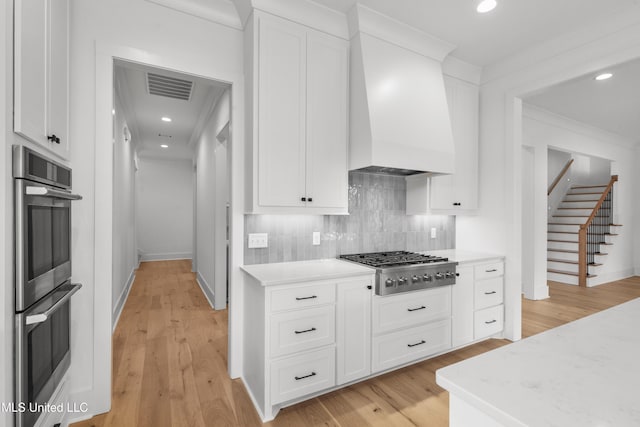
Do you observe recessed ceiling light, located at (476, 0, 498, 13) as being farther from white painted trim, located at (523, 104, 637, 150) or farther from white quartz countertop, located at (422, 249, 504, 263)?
white painted trim, located at (523, 104, 637, 150)

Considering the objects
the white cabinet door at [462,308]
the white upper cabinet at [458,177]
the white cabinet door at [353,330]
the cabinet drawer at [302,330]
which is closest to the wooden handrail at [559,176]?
the white upper cabinet at [458,177]

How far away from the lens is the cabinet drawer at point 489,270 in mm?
2897

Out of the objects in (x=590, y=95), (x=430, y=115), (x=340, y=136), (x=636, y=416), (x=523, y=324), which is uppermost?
(x=590, y=95)

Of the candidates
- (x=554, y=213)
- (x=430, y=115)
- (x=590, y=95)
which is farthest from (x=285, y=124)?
(x=554, y=213)

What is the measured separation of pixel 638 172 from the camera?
21.4ft

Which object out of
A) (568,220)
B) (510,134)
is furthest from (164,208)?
(568,220)

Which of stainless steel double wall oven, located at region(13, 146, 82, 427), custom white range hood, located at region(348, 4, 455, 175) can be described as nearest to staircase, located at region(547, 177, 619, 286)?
custom white range hood, located at region(348, 4, 455, 175)

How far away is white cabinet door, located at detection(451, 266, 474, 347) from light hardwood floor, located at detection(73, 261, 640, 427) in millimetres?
203

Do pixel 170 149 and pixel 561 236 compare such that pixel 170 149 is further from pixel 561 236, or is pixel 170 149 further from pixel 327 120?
pixel 561 236

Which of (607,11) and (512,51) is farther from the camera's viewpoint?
(512,51)

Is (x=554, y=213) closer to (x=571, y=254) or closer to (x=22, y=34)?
(x=571, y=254)

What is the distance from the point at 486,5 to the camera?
2.31 m

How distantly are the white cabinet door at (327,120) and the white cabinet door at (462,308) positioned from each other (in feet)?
4.14

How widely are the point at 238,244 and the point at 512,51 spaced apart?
3.18 meters
